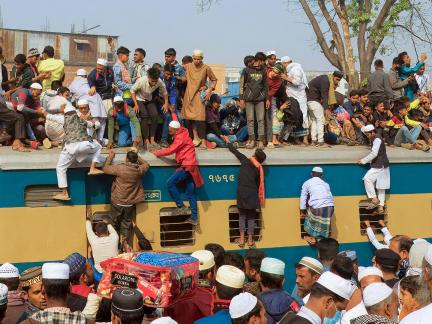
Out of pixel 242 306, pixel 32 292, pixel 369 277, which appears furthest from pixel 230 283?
pixel 32 292

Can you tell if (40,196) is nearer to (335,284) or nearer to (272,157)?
(272,157)

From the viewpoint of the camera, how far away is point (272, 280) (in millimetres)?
6980

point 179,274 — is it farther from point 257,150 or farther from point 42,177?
point 257,150

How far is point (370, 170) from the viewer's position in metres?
12.4

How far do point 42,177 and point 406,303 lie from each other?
19.5 feet

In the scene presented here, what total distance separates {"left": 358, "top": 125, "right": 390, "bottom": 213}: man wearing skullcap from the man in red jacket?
115 inches

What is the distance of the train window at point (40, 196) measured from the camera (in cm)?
1005

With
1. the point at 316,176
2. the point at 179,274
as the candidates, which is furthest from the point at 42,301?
the point at 316,176

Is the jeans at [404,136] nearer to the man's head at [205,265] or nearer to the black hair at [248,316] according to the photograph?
the man's head at [205,265]

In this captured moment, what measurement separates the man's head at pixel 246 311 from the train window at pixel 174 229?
5316mm

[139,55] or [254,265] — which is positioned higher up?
[139,55]

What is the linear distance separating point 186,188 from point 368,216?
3.26 metres

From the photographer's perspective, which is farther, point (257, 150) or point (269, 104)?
point (269, 104)

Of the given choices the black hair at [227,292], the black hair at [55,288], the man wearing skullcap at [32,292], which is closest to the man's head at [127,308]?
the black hair at [55,288]
